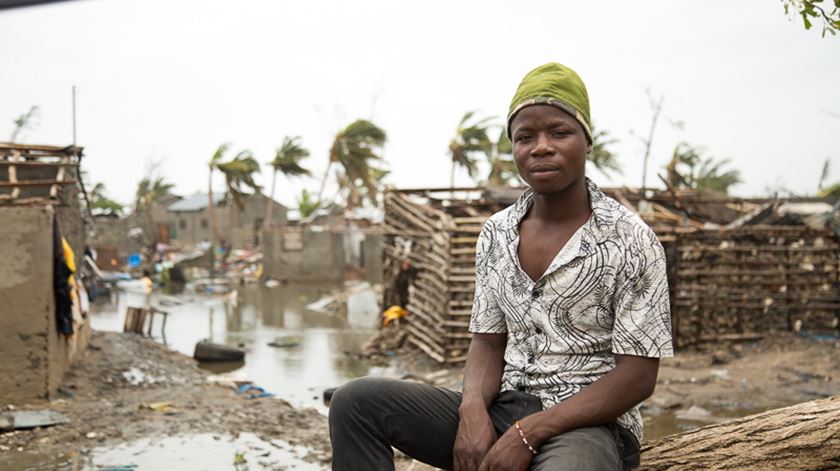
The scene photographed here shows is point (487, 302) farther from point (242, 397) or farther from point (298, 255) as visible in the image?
point (298, 255)

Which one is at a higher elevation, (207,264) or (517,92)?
(517,92)

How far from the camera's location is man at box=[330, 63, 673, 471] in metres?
1.88

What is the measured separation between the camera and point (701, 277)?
10.1 m

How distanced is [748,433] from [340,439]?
1.39m

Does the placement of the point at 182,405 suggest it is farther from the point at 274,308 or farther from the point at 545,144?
the point at 274,308

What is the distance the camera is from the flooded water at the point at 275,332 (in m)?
9.18

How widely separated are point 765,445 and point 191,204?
148ft

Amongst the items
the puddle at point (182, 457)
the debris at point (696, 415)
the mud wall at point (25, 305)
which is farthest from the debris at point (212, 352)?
the debris at point (696, 415)

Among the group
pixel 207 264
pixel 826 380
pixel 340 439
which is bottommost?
pixel 207 264

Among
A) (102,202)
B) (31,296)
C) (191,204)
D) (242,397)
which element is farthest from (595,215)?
(102,202)

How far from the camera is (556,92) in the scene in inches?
77.9

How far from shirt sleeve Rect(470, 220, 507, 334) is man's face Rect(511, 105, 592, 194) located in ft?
0.98

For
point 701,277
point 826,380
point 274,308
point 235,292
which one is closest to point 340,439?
point 826,380

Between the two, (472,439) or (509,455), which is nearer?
(509,455)
